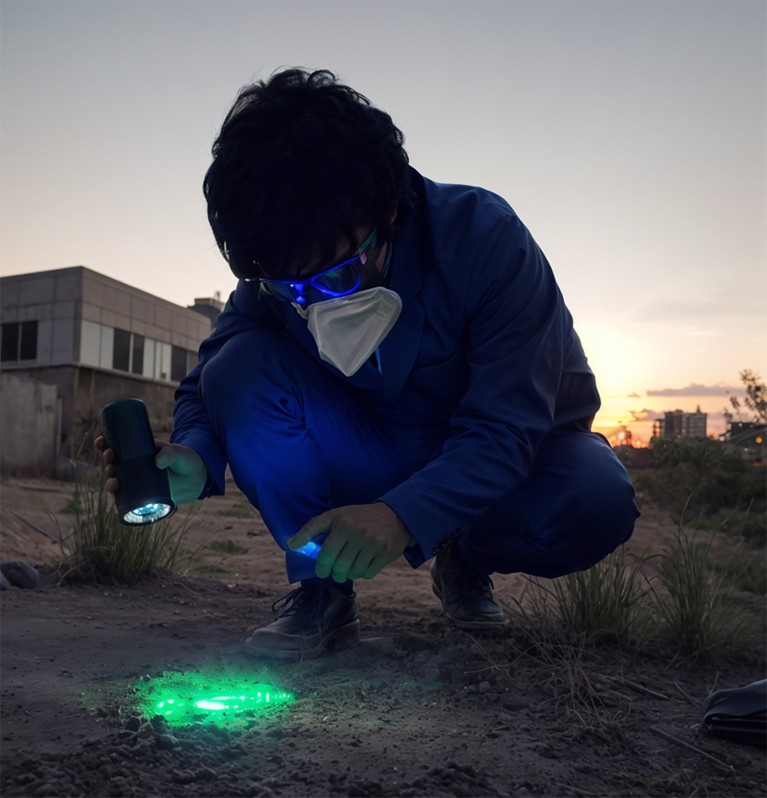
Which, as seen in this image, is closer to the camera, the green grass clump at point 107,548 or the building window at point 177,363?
the green grass clump at point 107,548

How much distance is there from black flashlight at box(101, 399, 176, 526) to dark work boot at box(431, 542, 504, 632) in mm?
1016

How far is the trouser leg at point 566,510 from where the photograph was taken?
87.1 inches

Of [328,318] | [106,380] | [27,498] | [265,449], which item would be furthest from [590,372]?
[106,380]

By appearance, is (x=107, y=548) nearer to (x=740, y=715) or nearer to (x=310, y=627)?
(x=310, y=627)

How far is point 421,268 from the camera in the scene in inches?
86.0

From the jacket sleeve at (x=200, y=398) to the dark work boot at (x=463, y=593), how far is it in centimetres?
79

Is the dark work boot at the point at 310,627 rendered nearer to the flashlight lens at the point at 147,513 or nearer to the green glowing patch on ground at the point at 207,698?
the green glowing patch on ground at the point at 207,698

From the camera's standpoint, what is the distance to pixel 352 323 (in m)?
2.10

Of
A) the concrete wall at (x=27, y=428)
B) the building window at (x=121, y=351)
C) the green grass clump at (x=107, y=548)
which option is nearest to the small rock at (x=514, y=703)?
the green grass clump at (x=107, y=548)

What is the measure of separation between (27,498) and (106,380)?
1052cm

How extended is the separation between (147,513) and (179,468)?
0.66ft

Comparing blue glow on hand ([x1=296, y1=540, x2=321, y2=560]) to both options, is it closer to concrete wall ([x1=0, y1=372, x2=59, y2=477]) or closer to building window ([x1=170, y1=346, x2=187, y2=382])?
concrete wall ([x1=0, y1=372, x2=59, y2=477])

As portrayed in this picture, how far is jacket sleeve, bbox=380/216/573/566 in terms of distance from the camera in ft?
5.59

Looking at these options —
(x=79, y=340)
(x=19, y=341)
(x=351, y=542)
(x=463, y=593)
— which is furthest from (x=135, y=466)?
(x=19, y=341)
